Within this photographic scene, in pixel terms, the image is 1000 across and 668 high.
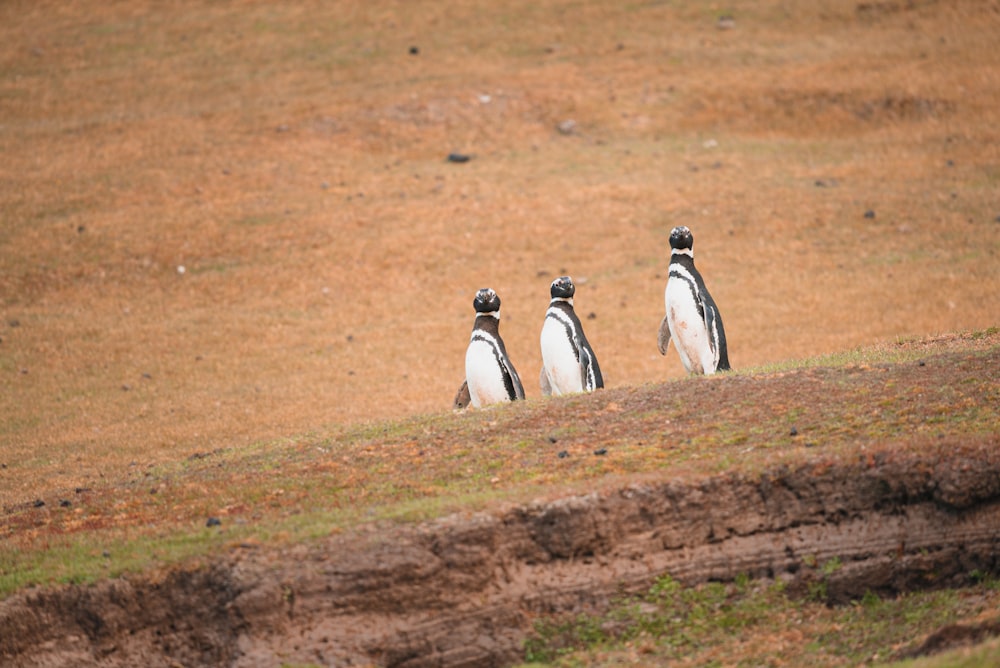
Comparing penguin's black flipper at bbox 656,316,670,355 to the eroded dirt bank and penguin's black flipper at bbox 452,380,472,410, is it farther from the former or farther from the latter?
the eroded dirt bank

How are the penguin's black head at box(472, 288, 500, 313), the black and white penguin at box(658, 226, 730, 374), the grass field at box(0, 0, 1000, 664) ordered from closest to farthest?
the grass field at box(0, 0, 1000, 664), the black and white penguin at box(658, 226, 730, 374), the penguin's black head at box(472, 288, 500, 313)

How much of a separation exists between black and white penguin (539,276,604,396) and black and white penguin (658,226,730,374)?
106 cm

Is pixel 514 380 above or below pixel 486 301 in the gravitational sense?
below

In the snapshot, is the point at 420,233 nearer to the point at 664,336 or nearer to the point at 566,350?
the point at 664,336

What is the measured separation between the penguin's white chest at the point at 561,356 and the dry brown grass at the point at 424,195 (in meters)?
2.47

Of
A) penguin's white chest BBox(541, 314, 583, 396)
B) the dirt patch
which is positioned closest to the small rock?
penguin's white chest BBox(541, 314, 583, 396)

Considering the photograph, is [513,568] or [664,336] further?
[664,336]

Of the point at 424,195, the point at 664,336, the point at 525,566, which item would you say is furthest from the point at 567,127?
the point at 525,566

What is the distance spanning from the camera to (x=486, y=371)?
14.0 metres

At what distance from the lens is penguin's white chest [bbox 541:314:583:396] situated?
1383 cm

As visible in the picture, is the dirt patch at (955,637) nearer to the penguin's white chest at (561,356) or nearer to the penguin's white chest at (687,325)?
the penguin's white chest at (687,325)

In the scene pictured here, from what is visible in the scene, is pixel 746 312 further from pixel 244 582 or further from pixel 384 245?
pixel 244 582

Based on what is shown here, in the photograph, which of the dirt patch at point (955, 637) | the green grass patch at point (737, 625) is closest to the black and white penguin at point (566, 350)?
the green grass patch at point (737, 625)

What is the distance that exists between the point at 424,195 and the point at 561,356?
13342mm
